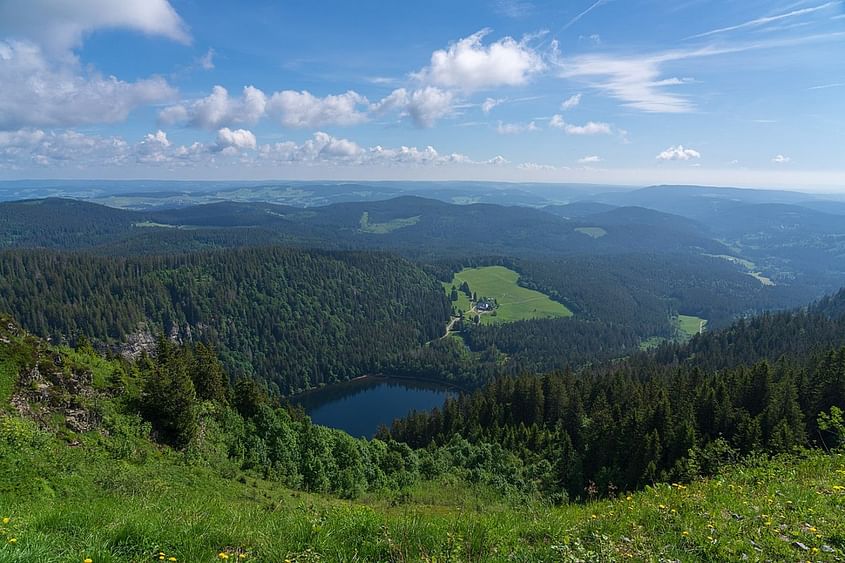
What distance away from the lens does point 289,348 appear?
18512 centimetres

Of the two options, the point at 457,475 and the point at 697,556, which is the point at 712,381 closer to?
the point at 457,475

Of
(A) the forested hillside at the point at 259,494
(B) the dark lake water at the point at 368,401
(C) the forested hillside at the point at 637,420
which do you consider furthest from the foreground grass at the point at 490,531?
(B) the dark lake water at the point at 368,401

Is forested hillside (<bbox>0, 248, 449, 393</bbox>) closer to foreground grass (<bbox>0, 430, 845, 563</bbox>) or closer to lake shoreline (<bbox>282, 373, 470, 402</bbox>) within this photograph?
lake shoreline (<bbox>282, 373, 470, 402</bbox>)

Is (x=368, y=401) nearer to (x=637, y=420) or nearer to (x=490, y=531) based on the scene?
(x=637, y=420)

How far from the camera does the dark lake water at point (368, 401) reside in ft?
440

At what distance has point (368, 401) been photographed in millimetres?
154000

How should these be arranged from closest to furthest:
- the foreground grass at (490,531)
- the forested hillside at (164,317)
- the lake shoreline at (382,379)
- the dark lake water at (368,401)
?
the foreground grass at (490,531), the dark lake water at (368,401), the forested hillside at (164,317), the lake shoreline at (382,379)

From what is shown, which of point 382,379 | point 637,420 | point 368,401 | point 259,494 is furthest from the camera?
→ point 382,379

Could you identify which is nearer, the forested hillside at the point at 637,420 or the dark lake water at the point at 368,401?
the forested hillside at the point at 637,420

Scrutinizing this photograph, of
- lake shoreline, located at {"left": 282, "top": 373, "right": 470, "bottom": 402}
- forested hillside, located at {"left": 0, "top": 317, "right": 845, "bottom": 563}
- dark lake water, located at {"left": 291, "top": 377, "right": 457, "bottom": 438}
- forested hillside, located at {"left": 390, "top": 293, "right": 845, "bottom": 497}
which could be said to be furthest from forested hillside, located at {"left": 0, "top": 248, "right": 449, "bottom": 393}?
forested hillside, located at {"left": 0, "top": 317, "right": 845, "bottom": 563}

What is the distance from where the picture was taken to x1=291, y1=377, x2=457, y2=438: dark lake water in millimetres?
134138

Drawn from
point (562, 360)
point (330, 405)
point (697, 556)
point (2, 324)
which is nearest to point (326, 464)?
point (2, 324)

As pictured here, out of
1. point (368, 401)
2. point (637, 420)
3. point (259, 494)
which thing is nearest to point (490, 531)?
point (259, 494)

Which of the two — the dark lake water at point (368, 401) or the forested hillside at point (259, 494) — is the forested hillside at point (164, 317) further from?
the forested hillside at point (259, 494)
